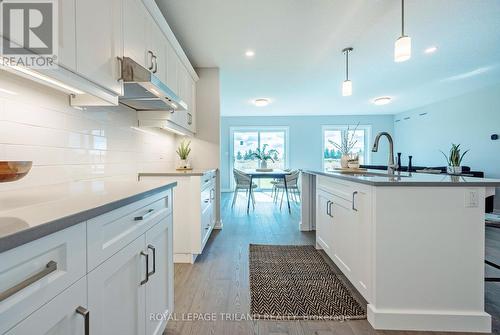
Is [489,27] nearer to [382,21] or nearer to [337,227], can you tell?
[382,21]

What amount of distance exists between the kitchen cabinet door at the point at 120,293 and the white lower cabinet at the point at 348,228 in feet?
4.20

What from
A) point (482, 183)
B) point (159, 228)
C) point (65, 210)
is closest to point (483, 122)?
point (482, 183)

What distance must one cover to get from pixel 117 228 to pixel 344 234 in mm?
1592

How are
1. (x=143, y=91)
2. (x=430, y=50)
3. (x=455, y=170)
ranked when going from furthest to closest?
(x=455, y=170), (x=430, y=50), (x=143, y=91)

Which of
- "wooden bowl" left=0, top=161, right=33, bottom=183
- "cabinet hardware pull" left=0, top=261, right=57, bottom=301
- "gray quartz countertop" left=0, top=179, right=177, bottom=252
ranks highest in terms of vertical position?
"wooden bowl" left=0, top=161, right=33, bottom=183

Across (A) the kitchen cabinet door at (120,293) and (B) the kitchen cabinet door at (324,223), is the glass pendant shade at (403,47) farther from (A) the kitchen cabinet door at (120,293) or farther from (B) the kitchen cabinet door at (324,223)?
(A) the kitchen cabinet door at (120,293)

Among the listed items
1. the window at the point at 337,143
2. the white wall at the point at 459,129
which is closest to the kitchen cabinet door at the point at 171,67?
the white wall at the point at 459,129

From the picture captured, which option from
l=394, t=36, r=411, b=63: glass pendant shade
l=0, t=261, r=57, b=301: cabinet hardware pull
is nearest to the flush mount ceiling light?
l=394, t=36, r=411, b=63: glass pendant shade

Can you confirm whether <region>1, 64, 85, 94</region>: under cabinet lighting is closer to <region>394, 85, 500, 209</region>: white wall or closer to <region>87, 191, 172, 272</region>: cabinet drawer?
<region>87, 191, 172, 272</region>: cabinet drawer

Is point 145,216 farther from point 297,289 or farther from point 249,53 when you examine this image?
point 249,53

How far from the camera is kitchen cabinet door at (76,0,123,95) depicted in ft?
3.43

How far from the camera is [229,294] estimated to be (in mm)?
1743

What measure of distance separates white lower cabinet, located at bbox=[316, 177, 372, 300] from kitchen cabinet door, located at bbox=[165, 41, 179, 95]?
183 cm

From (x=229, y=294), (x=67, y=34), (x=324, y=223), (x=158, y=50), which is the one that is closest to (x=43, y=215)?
(x=67, y=34)
